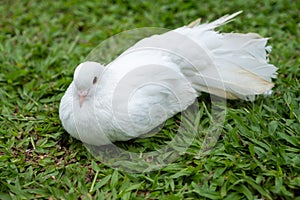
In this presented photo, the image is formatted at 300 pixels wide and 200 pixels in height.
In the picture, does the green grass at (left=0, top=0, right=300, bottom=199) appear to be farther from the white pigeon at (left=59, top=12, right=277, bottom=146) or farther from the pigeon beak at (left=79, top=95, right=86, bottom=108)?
the pigeon beak at (left=79, top=95, right=86, bottom=108)

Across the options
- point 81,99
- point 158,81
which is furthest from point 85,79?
point 158,81

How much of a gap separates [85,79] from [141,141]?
2.08ft

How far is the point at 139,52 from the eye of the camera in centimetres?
353

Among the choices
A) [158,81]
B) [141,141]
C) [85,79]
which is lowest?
[141,141]

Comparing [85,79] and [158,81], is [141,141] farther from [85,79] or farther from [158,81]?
[85,79]

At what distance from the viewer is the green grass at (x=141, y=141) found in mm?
2957

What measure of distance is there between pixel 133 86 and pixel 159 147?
50 cm

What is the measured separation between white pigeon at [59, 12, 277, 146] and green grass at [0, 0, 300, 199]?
0.20 metres

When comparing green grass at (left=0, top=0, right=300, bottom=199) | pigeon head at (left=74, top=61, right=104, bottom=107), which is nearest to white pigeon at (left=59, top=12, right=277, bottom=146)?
pigeon head at (left=74, top=61, right=104, bottom=107)

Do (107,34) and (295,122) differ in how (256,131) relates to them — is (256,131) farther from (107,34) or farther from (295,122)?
(107,34)

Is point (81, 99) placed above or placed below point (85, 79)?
below

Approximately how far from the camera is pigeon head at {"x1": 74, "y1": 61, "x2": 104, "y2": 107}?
10.3 feet

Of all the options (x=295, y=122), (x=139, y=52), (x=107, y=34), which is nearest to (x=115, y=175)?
(x=139, y=52)

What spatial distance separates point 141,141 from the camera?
3.34 m
